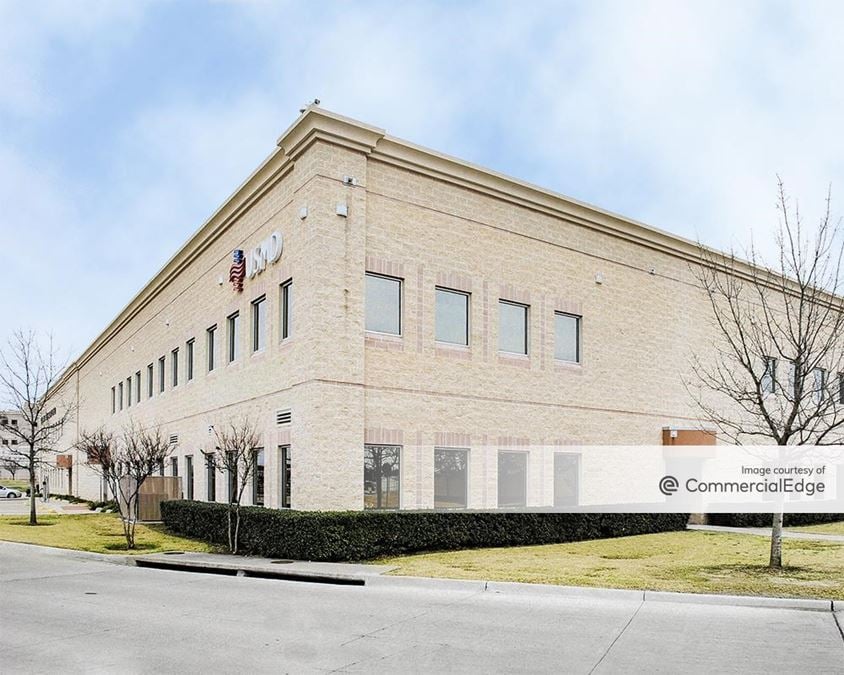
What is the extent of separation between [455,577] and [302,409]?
5.90 m

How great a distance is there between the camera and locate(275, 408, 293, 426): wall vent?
20177 mm

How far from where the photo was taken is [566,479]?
24500 millimetres

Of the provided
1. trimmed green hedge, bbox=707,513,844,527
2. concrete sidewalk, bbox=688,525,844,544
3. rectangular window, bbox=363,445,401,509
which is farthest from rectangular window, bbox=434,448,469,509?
trimmed green hedge, bbox=707,513,844,527

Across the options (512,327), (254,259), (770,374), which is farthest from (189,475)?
(770,374)

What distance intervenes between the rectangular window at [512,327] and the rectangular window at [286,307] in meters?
5.77

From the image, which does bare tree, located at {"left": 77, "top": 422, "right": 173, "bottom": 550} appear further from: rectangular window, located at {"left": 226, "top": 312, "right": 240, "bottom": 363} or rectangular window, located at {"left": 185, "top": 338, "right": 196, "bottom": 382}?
rectangular window, located at {"left": 226, "top": 312, "right": 240, "bottom": 363}

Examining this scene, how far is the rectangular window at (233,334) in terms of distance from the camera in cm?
2477

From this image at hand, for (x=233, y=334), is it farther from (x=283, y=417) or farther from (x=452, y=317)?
(x=452, y=317)

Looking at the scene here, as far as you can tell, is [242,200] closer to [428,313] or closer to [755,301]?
[428,313]

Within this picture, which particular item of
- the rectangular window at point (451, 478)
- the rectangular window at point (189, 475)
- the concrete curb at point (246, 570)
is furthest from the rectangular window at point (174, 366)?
the rectangular window at point (451, 478)

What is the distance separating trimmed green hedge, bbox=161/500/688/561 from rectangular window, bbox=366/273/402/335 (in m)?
4.47

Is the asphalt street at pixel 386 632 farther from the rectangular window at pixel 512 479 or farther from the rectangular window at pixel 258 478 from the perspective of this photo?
the rectangular window at pixel 512 479

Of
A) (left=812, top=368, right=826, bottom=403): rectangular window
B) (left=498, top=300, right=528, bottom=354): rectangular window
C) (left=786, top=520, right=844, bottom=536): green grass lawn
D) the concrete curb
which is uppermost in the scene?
(left=498, top=300, right=528, bottom=354): rectangular window

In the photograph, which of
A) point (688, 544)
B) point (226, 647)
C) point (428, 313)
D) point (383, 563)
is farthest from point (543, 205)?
point (226, 647)
